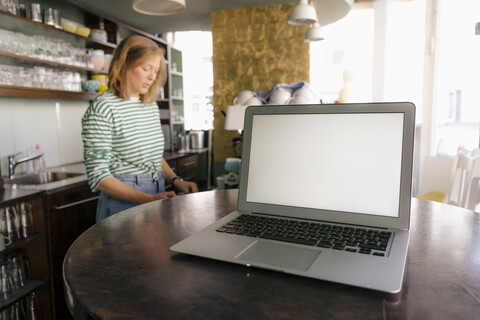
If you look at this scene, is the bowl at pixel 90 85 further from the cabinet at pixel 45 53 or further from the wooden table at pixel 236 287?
the wooden table at pixel 236 287

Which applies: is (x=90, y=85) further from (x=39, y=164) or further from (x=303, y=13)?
(x=303, y=13)

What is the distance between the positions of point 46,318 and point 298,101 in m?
2.04

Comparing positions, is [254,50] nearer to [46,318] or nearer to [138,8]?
[138,8]

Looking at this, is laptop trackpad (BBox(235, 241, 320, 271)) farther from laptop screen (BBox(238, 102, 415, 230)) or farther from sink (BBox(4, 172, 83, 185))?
sink (BBox(4, 172, 83, 185))

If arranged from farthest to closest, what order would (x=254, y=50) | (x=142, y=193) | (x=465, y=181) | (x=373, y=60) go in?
(x=373, y=60)
(x=254, y=50)
(x=465, y=181)
(x=142, y=193)

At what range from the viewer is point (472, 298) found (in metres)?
0.58

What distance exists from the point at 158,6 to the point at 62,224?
1.49 m

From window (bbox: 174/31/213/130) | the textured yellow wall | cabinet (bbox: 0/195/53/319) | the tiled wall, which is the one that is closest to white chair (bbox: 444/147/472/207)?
the textured yellow wall

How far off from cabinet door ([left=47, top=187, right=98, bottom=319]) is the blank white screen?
177cm

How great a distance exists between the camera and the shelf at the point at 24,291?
197cm

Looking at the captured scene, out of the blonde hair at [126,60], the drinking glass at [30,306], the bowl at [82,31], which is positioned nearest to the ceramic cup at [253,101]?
the blonde hair at [126,60]

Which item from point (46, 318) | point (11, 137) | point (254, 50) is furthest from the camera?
point (254, 50)

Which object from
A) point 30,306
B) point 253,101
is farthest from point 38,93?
point 253,101

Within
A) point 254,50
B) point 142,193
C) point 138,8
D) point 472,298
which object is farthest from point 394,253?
point 254,50
